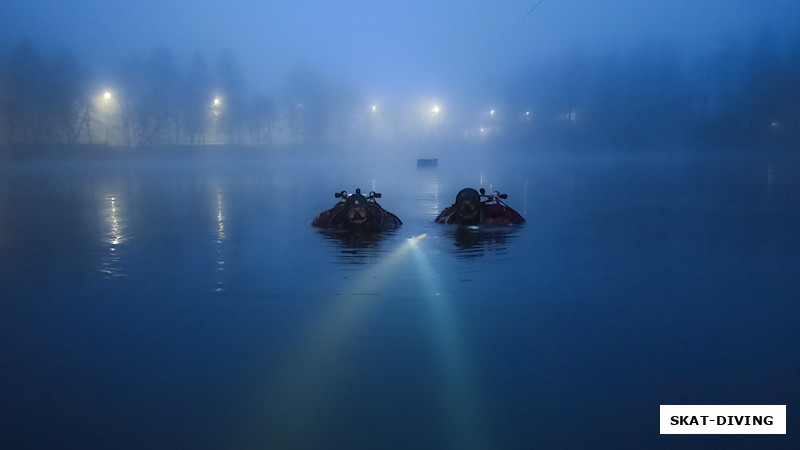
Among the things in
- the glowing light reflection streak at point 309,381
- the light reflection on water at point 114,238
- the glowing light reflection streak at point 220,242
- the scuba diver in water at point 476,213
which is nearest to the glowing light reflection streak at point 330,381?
the glowing light reflection streak at point 309,381

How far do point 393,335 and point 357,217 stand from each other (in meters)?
A: 13.6

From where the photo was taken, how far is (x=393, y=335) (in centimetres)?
1129

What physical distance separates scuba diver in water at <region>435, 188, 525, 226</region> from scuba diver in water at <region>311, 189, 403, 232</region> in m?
2.13

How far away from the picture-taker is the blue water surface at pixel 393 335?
782cm

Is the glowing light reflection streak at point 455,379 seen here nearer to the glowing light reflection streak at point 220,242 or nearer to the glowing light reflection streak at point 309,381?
the glowing light reflection streak at point 309,381

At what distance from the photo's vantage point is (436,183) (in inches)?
2067

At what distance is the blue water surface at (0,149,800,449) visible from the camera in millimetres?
7816

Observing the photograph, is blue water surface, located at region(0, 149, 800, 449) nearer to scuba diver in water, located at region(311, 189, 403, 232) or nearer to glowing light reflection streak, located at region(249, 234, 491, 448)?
glowing light reflection streak, located at region(249, 234, 491, 448)

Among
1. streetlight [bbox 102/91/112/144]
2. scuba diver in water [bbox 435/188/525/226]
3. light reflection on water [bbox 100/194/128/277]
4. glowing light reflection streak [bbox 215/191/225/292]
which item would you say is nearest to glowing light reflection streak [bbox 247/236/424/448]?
glowing light reflection streak [bbox 215/191/225/292]

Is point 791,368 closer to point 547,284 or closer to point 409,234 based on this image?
point 547,284

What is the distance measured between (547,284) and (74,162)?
103m

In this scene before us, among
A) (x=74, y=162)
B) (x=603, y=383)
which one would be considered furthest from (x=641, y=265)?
(x=74, y=162)

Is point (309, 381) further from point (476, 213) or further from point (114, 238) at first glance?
point (476, 213)

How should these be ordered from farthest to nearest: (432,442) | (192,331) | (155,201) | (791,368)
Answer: (155,201) → (192,331) → (791,368) → (432,442)
